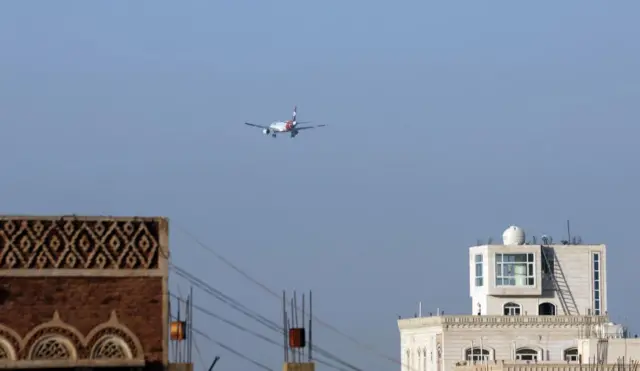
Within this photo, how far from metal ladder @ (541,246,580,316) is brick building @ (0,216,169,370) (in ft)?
291

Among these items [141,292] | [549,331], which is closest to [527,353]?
[549,331]

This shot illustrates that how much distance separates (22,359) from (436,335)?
84407 mm

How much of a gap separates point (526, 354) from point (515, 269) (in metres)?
6.45

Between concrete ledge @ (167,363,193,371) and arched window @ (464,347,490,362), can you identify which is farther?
arched window @ (464,347,490,362)

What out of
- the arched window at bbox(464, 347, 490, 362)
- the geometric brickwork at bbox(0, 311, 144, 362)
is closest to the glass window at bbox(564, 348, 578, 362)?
the arched window at bbox(464, 347, 490, 362)

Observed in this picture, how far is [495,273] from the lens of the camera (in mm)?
131625

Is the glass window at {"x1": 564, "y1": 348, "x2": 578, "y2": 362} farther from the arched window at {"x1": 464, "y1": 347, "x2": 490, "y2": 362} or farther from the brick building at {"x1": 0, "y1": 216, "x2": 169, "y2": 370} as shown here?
the brick building at {"x1": 0, "y1": 216, "x2": 169, "y2": 370}

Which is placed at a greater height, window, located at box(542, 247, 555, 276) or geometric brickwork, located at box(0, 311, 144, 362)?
window, located at box(542, 247, 555, 276)

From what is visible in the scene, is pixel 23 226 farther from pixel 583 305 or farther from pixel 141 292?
pixel 583 305

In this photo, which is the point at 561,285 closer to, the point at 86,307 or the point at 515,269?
the point at 515,269

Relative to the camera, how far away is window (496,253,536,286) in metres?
132

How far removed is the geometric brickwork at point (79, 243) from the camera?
46094mm

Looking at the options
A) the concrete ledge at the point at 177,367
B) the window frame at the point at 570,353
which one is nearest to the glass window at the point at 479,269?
the window frame at the point at 570,353

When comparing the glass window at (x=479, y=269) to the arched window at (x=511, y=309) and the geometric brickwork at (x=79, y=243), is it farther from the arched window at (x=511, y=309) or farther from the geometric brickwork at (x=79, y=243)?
the geometric brickwork at (x=79, y=243)
